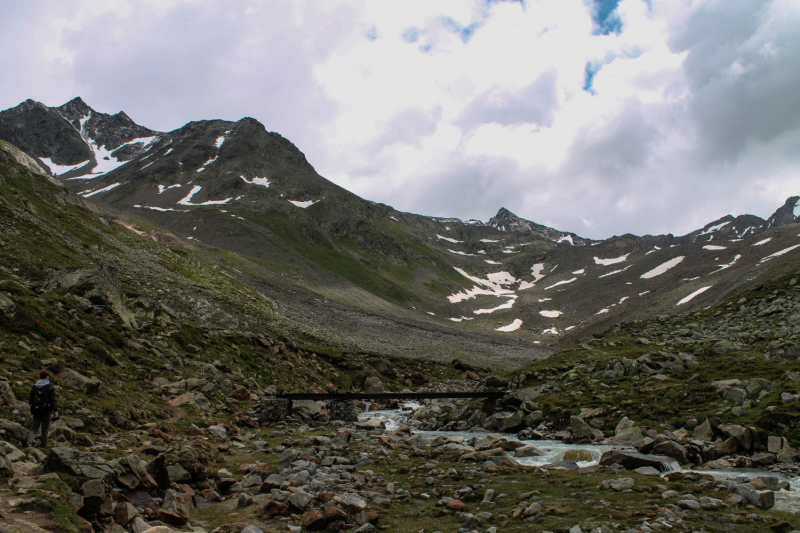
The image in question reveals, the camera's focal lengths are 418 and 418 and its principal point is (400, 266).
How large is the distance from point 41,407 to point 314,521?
8.51 meters

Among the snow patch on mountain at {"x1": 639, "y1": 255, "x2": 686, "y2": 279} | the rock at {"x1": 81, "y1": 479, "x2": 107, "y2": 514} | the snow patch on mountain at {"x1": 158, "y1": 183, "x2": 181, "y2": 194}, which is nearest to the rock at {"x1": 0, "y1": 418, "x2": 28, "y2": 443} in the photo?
the rock at {"x1": 81, "y1": 479, "x2": 107, "y2": 514}

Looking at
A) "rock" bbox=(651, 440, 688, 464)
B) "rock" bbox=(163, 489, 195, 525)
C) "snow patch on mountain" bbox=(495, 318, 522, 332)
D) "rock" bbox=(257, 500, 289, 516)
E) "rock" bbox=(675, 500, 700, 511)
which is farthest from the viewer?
"snow patch on mountain" bbox=(495, 318, 522, 332)

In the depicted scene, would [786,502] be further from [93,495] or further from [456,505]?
[93,495]

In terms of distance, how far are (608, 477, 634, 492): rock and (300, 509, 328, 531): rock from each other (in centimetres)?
804

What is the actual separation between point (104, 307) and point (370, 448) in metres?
19.6

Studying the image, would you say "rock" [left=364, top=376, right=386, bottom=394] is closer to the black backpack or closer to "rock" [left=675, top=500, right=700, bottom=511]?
the black backpack

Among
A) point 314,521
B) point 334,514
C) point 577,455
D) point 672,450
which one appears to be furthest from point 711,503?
point 314,521

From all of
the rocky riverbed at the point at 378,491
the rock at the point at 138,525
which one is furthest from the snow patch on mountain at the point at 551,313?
the rock at the point at 138,525

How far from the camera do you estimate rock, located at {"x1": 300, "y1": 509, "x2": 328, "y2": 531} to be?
399 inches

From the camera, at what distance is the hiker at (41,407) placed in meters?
11.7

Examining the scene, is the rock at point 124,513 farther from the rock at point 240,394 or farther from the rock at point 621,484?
the rock at point 240,394

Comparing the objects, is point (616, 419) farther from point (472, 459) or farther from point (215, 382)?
point (215, 382)

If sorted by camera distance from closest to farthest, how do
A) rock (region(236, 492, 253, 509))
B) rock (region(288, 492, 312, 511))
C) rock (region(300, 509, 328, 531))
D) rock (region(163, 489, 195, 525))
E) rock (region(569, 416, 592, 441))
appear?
rock (region(300, 509, 328, 531)) < rock (region(163, 489, 195, 525)) < rock (region(288, 492, 312, 511)) < rock (region(236, 492, 253, 509)) < rock (region(569, 416, 592, 441))

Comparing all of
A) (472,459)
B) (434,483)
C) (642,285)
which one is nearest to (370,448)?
(472,459)
